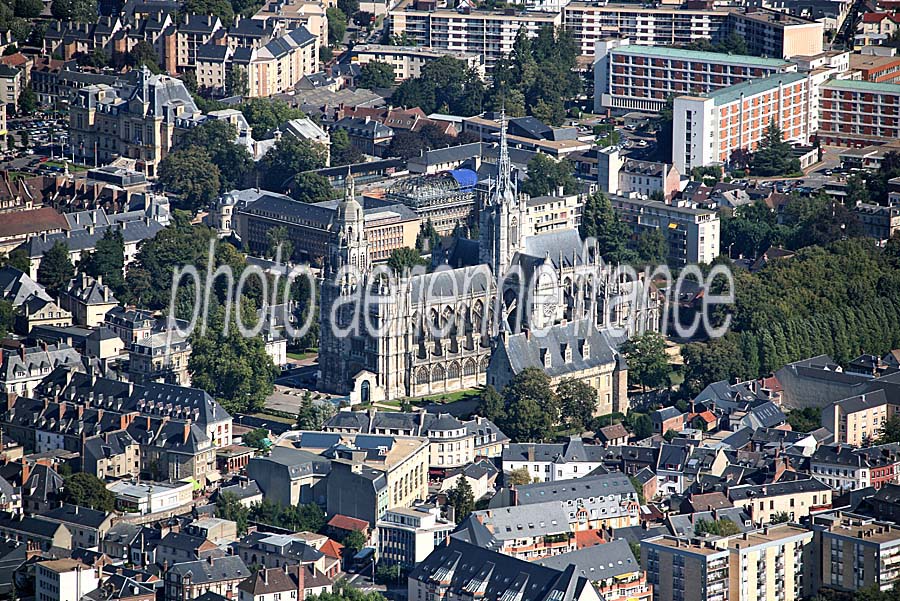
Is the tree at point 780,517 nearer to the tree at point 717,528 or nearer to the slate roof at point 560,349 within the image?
the tree at point 717,528

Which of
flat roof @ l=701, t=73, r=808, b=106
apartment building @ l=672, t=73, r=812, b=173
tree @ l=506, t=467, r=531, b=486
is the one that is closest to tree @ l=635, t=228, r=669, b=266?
apartment building @ l=672, t=73, r=812, b=173

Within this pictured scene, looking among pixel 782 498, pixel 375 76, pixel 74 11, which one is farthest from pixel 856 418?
pixel 74 11

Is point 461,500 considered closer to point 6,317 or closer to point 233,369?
point 233,369

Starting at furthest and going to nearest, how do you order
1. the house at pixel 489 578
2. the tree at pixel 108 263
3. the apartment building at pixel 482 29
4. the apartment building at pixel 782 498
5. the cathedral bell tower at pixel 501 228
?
the apartment building at pixel 482 29 → the tree at pixel 108 263 → the cathedral bell tower at pixel 501 228 → the apartment building at pixel 782 498 → the house at pixel 489 578

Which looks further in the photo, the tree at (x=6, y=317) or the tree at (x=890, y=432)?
the tree at (x=6, y=317)

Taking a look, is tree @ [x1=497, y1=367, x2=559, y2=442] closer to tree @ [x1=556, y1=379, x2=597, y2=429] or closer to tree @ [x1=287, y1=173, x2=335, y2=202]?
tree @ [x1=556, y1=379, x2=597, y2=429]

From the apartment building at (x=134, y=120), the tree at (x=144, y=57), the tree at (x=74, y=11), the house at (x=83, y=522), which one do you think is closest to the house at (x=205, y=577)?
the house at (x=83, y=522)
